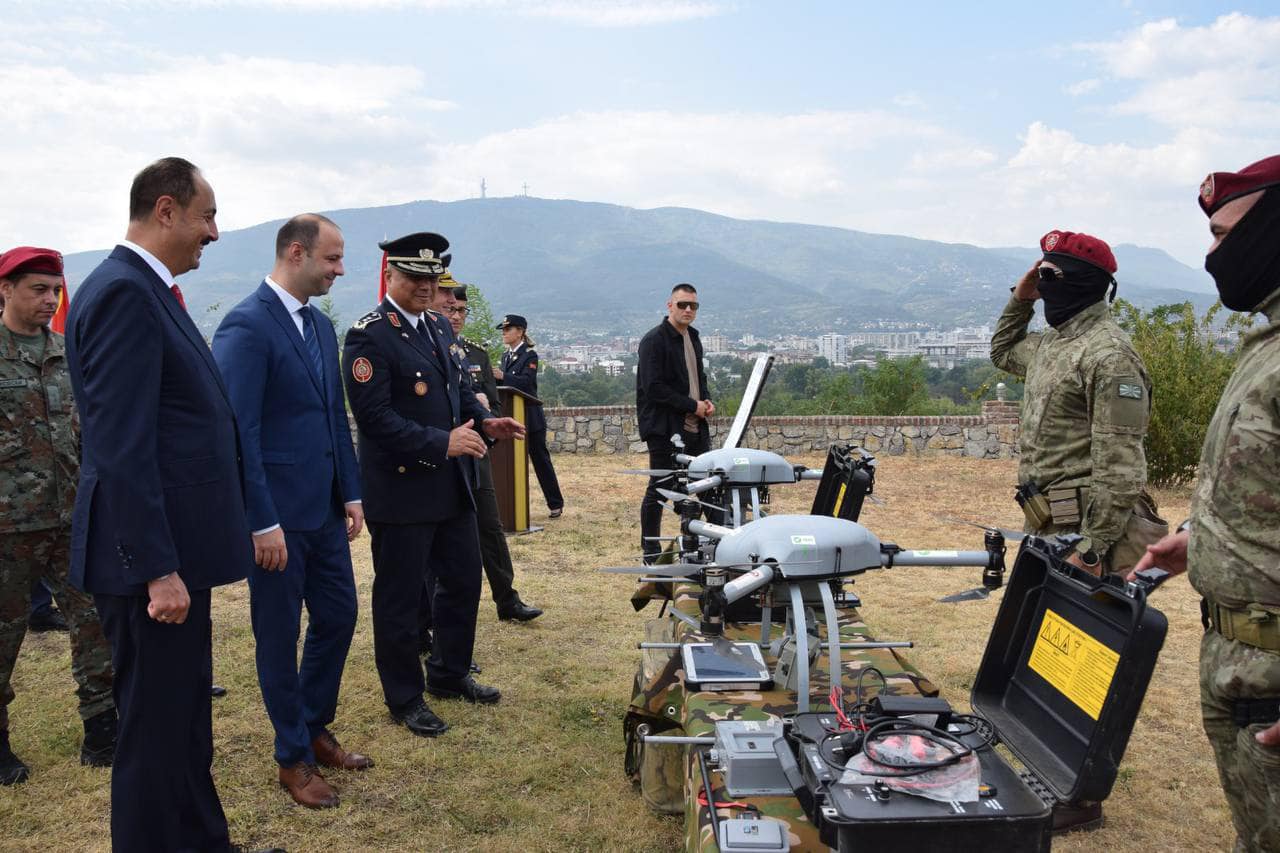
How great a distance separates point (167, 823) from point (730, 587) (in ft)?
5.68

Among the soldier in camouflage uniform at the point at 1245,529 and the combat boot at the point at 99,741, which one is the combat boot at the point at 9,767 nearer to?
the combat boot at the point at 99,741

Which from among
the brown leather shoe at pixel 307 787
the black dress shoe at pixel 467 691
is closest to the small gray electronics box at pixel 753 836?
the brown leather shoe at pixel 307 787

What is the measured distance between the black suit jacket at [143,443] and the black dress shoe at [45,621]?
353 cm

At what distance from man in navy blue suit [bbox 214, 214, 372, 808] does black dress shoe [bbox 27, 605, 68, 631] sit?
9.20 feet

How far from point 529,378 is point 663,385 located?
2.58 meters

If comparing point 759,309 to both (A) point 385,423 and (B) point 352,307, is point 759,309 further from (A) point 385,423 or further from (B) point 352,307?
(A) point 385,423

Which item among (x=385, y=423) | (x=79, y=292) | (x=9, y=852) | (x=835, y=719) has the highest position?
(x=79, y=292)

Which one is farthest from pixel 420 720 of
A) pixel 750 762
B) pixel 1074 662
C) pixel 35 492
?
pixel 1074 662

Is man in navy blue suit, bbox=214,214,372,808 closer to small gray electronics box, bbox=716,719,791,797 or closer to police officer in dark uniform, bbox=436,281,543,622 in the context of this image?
police officer in dark uniform, bbox=436,281,543,622

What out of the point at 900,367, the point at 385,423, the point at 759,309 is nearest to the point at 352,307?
the point at 759,309

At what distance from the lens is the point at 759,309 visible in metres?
143

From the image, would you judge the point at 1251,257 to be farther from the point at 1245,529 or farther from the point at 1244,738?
the point at 1244,738

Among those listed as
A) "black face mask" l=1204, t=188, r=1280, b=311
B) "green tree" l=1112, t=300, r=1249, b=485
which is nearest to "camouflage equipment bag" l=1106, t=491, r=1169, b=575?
"black face mask" l=1204, t=188, r=1280, b=311

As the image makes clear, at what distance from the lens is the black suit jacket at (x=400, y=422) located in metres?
3.55
